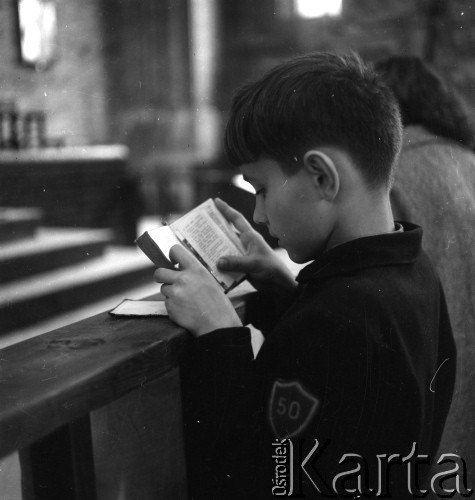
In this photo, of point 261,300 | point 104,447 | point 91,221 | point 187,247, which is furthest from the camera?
point 91,221

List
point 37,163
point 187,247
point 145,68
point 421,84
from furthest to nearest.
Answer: point 145,68 → point 37,163 → point 421,84 → point 187,247

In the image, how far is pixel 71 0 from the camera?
310 inches

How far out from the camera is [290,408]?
79 cm

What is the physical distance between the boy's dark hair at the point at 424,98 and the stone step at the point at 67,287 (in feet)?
10.2

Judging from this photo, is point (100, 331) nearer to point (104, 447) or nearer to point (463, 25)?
point (104, 447)

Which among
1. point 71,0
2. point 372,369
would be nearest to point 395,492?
point 372,369

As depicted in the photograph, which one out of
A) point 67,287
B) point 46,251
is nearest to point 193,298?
point 67,287

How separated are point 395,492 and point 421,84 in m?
0.98

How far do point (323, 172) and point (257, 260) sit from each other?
0.26 metres

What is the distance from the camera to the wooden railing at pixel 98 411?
2.06 ft

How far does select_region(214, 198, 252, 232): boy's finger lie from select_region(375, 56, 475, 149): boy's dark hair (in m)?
0.57

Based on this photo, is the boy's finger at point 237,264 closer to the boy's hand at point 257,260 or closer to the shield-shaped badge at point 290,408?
the boy's hand at point 257,260

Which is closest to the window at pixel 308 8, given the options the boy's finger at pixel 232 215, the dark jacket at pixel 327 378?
the boy's finger at pixel 232 215

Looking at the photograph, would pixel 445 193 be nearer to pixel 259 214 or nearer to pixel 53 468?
pixel 259 214
